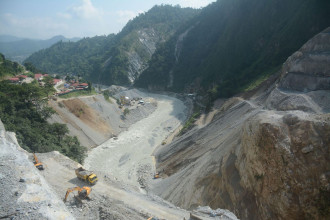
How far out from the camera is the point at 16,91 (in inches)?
1594

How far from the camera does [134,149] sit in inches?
1706

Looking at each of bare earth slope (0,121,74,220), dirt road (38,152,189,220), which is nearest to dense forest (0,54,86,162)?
dirt road (38,152,189,220)

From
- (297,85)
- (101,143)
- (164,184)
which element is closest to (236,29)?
(297,85)

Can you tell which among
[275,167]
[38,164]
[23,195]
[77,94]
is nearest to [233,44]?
[77,94]

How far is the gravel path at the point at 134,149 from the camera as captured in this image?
3531 centimetres

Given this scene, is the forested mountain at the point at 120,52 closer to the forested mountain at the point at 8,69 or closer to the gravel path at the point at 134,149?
the forested mountain at the point at 8,69

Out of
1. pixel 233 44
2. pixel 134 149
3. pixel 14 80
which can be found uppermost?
pixel 233 44

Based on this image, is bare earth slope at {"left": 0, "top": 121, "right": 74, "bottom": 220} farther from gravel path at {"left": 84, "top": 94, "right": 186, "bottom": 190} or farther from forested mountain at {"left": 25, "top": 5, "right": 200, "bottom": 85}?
forested mountain at {"left": 25, "top": 5, "right": 200, "bottom": 85}

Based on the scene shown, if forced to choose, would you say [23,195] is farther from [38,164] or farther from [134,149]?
[134,149]

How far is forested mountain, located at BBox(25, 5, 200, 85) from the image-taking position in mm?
113438

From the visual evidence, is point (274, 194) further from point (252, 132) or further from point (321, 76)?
point (321, 76)

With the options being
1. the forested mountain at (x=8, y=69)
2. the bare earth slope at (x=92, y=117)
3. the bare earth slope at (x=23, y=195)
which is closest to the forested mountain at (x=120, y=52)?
the forested mountain at (x=8, y=69)

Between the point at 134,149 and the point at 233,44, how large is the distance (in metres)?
51.3

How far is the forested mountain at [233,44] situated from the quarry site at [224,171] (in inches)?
706
